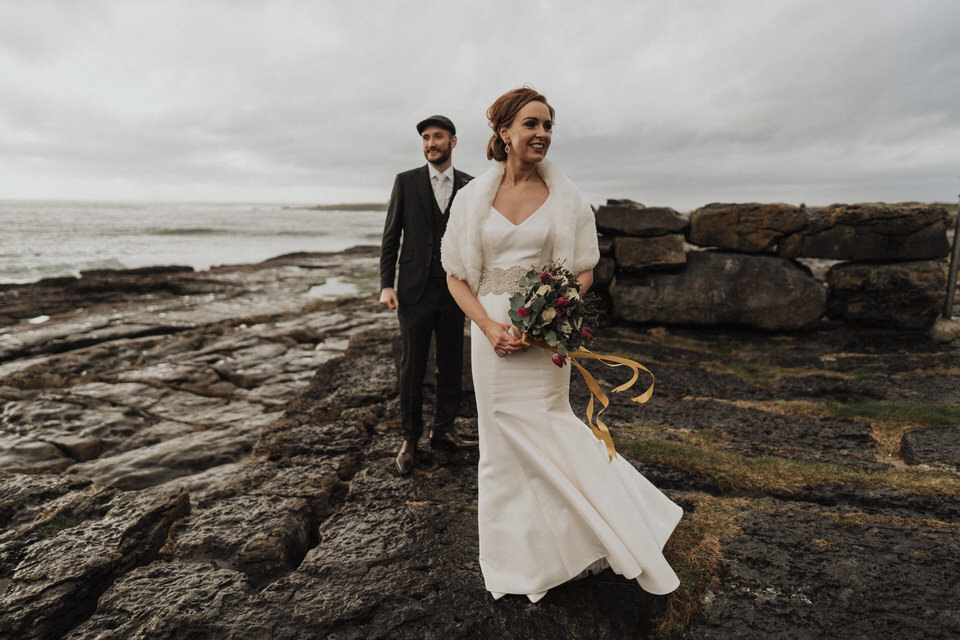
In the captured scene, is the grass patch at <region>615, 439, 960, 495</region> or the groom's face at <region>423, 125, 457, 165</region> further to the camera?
the groom's face at <region>423, 125, 457, 165</region>

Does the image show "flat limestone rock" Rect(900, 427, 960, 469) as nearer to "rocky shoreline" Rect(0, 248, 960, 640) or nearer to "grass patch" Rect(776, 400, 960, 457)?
"rocky shoreline" Rect(0, 248, 960, 640)

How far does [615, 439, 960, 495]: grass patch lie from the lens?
3.82 metres

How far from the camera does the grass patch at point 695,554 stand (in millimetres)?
2559

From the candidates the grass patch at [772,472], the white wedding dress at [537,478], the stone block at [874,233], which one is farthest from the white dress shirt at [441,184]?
the stone block at [874,233]

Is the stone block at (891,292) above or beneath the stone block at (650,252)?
beneath

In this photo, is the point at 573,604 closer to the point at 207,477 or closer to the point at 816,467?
the point at 816,467

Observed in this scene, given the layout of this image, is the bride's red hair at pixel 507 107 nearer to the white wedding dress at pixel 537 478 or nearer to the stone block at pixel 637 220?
the white wedding dress at pixel 537 478

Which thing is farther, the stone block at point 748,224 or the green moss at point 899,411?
the stone block at point 748,224

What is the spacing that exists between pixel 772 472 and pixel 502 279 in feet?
9.63

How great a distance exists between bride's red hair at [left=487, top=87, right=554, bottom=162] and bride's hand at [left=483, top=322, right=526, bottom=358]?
1.07 m

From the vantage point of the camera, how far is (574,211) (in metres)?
2.83

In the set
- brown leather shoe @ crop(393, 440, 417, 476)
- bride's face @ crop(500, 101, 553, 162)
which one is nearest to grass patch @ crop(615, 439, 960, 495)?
brown leather shoe @ crop(393, 440, 417, 476)

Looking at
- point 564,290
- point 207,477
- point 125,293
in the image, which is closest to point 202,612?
point 207,477

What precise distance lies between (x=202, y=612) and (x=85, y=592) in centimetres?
75
